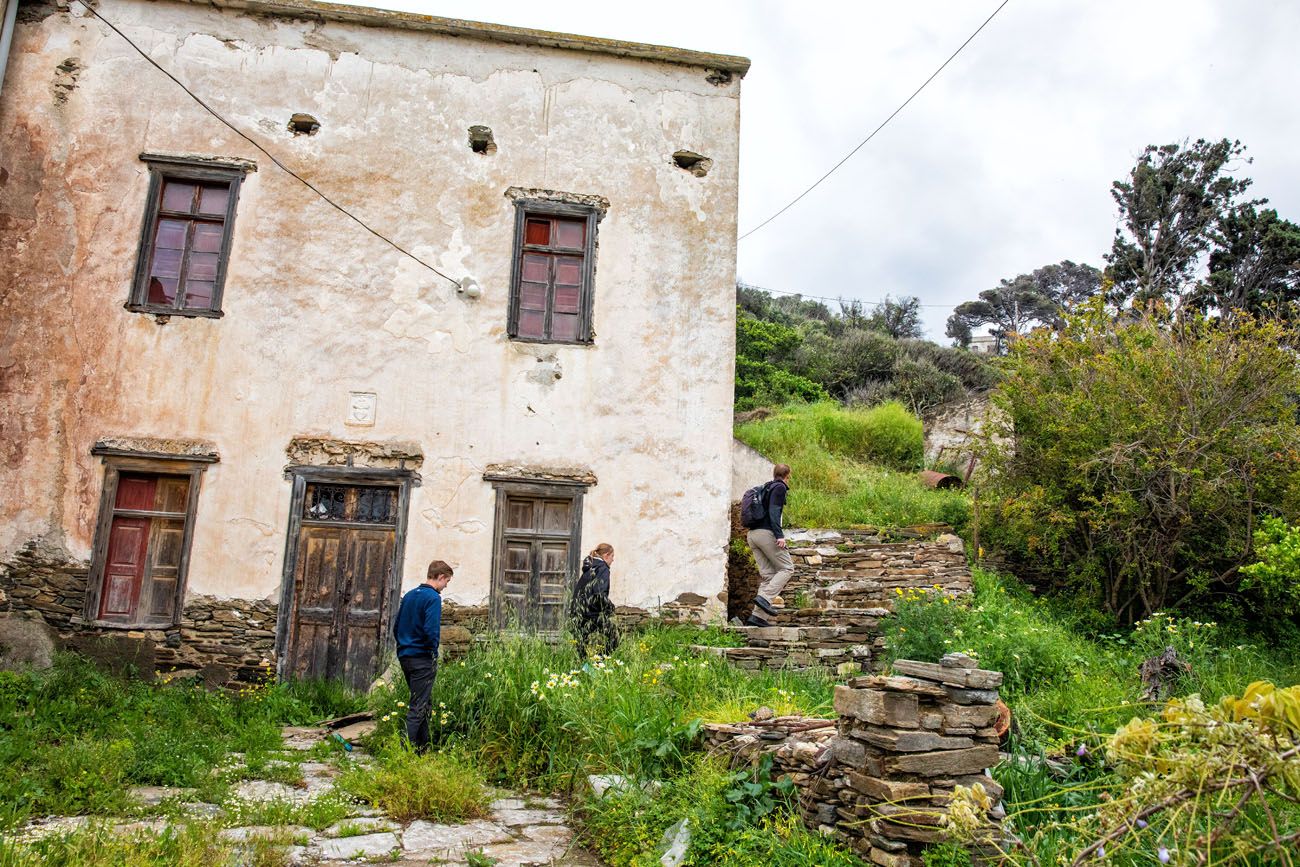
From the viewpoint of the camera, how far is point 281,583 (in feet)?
32.3

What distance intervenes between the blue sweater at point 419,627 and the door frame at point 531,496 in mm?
3173

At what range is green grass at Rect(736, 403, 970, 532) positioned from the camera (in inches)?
490

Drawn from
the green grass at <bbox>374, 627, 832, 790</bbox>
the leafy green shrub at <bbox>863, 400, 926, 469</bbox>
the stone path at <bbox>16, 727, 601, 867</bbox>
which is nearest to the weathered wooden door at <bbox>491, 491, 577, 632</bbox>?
the green grass at <bbox>374, 627, 832, 790</bbox>

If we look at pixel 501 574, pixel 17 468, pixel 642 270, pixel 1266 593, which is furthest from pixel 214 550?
pixel 1266 593

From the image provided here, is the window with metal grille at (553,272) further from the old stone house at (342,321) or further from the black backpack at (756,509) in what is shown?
the black backpack at (756,509)

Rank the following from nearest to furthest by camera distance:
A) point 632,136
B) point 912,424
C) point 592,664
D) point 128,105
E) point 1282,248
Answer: point 592,664 < point 128,105 < point 632,136 < point 912,424 < point 1282,248

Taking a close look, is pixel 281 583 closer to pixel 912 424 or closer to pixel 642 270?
pixel 642 270

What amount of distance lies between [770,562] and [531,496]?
2.82 metres

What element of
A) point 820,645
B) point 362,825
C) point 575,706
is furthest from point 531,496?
point 362,825

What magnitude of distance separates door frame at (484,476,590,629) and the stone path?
13.9ft

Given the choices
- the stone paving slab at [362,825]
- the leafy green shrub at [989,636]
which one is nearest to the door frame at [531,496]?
the leafy green shrub at [989,636]

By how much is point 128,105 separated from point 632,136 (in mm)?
5849

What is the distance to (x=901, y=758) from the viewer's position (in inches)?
175

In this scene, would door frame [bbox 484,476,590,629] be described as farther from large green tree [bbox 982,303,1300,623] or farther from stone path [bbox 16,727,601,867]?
large green tree [bbox 982,303,1300,623]
